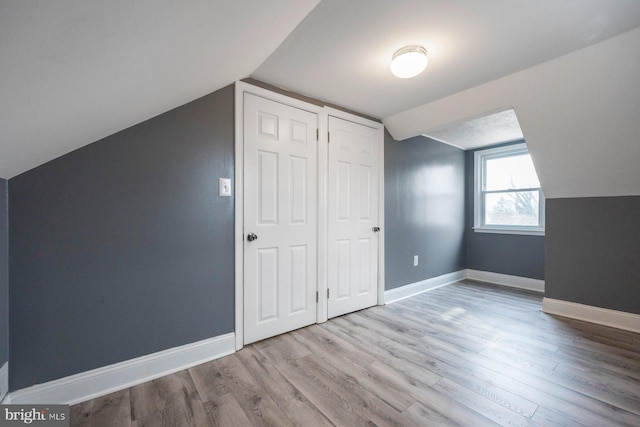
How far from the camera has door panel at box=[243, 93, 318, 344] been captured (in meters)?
2.01

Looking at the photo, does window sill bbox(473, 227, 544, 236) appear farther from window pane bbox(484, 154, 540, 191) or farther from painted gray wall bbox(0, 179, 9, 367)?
painted gray wall bbox(0, 179, 9, 367)

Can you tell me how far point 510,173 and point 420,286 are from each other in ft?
7.13

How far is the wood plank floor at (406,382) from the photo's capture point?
129cm

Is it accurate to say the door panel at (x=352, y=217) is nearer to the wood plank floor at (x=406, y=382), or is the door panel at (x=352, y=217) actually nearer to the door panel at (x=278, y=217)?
the door panel at (x=278, y=217)

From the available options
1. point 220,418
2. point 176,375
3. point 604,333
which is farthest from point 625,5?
point 176,375

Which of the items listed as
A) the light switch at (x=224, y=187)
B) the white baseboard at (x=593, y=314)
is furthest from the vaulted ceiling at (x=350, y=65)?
the white baseboard at (x=593, y=314)

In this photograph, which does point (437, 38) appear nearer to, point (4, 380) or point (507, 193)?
point (4, 380)

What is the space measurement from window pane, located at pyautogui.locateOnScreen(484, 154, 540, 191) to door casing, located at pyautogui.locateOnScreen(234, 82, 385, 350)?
86.9 inches

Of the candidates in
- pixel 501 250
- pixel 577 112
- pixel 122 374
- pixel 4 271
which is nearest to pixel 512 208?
pixel 501 250

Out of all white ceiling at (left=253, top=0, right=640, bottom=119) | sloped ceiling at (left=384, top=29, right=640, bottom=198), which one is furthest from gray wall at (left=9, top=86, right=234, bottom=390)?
sloped ceiling at (left=384, top=29, right=640, bottom=198)

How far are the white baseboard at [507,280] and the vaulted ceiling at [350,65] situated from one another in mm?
1466

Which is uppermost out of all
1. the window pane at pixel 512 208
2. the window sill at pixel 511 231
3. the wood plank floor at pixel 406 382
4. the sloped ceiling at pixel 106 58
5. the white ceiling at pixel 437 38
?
the white ceiling at pixel 437 38

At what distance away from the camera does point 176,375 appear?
5.37 ft

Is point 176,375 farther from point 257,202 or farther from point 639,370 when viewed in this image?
point 639,370
